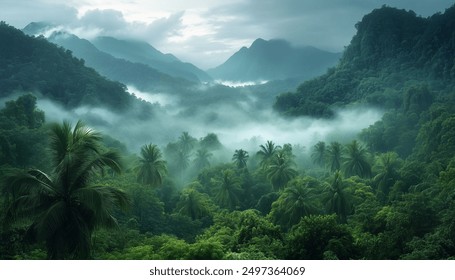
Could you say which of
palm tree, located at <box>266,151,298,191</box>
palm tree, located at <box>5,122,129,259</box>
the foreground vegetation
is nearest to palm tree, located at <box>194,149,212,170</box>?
the foreground vegetation

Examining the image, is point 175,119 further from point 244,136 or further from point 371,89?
point 371,89

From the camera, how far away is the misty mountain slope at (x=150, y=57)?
336 feet

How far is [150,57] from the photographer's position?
404 feet

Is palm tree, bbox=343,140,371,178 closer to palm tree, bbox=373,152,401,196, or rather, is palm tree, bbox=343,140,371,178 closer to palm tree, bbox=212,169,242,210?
palm tree, bbox=373,152,401,196

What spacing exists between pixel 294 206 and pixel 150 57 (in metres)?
97.3

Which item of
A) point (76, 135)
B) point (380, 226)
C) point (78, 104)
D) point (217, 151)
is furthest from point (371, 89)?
point (76, 135)

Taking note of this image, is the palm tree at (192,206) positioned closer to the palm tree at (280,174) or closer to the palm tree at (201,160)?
the palm tree at (280,174)

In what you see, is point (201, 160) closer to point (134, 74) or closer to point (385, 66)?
point (385, 66)

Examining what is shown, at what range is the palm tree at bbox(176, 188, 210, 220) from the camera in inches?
1606

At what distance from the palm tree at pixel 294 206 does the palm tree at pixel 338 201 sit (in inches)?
53.7

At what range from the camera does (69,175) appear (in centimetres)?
1167

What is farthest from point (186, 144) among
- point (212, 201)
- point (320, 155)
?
point (212, 201)

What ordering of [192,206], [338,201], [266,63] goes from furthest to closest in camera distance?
[266,63] < [192,206] < [338,201]

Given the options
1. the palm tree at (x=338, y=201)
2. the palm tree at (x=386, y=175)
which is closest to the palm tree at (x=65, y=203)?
the palm tree at (x=338, y=201)
